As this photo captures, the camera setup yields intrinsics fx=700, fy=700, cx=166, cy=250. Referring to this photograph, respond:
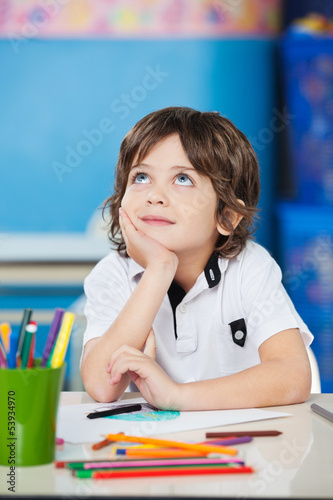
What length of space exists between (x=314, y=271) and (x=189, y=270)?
4.80 ft

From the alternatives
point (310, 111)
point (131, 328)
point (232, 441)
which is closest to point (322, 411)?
point (232, 441)

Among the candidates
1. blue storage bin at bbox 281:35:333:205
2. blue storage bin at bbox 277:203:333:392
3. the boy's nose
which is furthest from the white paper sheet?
blue storage bin at bbox 281:35:333:205

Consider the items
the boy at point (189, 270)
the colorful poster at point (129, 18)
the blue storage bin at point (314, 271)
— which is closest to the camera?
the boy at point (189, 270)

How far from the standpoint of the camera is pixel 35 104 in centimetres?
280

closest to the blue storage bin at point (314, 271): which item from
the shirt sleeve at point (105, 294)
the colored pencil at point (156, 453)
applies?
the shirt sleeve at point (105, 294)

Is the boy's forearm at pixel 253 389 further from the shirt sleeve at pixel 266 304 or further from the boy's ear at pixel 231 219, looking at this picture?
the boy's ear at pixel 231 219

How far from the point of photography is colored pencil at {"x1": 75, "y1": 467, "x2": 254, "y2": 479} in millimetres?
643

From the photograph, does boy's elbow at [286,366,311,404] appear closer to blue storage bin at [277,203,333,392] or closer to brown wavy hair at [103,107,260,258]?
brown wavy hair at [103,107,260,258]

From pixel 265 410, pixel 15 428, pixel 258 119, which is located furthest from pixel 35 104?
pixel 15 428

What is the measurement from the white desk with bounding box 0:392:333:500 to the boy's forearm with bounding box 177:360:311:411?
0.14m

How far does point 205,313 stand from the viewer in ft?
4.15

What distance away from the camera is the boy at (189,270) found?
→ 1122mm

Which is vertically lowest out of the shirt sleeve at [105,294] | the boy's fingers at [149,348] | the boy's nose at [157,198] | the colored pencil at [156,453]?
the colored pencil at [156,453]

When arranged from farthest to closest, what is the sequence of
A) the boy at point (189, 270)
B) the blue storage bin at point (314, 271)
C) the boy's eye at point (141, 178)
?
the blue storage bin at point (314, 271), the boy's eye at point (141, 178), the boy at point (189, 270)
